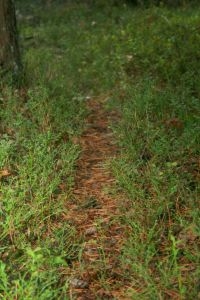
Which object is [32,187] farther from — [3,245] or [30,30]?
[30,30]

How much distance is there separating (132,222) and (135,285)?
0.48 metres

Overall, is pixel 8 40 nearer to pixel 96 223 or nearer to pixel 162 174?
pixel 162 174

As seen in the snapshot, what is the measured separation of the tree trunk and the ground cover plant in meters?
0.27

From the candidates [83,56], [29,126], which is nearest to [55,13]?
[83,56]

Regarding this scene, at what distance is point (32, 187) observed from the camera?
12.0ft

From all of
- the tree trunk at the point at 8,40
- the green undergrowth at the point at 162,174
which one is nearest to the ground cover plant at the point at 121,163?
the green undergrowth at the point at 162,174

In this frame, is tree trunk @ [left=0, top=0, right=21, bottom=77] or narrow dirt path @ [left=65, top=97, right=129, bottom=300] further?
tree trunk @ [left=0, top=0, right=21, bottom=77]

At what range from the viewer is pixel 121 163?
12.2 ft

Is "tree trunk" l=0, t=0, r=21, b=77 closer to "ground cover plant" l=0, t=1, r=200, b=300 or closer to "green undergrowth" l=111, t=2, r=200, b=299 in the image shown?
"ground cover plant" l=0, t=1, r=200, b=300

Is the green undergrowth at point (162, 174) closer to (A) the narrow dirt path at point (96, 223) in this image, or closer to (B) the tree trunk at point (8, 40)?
A: (A) the narrow dirt path at point (96, 223)

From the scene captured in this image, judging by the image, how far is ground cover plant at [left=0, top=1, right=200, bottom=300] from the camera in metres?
2.78

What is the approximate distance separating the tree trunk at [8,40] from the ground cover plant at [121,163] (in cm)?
27

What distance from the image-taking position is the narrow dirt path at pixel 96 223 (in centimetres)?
282

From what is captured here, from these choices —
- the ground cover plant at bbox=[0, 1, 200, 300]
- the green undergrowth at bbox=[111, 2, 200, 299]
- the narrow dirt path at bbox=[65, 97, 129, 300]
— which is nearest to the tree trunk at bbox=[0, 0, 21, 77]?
the ground cover plant at bbox=[0, 1, 200, 300]
